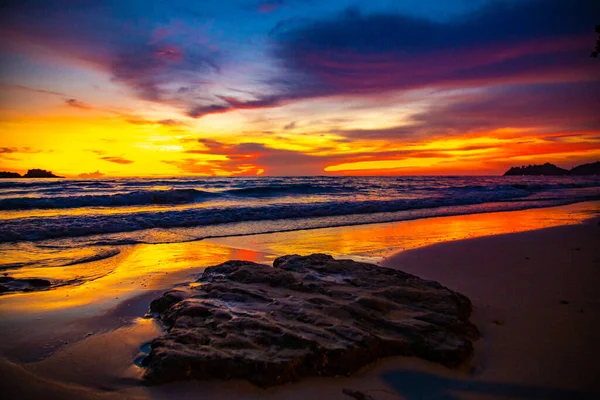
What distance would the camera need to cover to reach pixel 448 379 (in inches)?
111

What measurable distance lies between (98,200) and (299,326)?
20.7 meters

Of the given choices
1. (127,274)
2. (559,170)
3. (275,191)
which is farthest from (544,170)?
(127,274)

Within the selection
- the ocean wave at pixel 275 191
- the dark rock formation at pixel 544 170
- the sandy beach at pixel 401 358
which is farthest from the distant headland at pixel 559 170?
the sandy beach at pixel 401 358

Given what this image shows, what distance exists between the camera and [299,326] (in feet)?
10.6

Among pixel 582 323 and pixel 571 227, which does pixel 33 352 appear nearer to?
pixel 582 323

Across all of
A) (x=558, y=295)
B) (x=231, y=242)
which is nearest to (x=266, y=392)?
(x=558, y=295)

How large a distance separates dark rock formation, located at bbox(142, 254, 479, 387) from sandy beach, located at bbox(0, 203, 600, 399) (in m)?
0.10

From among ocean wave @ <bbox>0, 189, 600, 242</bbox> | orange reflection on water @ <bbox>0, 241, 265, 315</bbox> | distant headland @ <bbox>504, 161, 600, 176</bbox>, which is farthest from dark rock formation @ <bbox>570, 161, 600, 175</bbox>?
orange reflection on water @ <bbox>0, 241, 265, 315</bbox>

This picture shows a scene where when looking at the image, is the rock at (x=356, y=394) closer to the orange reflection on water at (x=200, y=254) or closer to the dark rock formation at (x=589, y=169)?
the orange reflection on water at (x=200, y=254)

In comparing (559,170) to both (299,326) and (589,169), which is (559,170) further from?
(299,326)

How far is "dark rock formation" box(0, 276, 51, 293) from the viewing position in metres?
5.21

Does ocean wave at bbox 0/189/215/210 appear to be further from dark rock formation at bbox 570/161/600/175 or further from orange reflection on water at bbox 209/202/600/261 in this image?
dark rock formation at bbox 570/161/600/175

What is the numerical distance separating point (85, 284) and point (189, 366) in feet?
12.3

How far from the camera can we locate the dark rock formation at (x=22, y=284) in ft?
17.1
